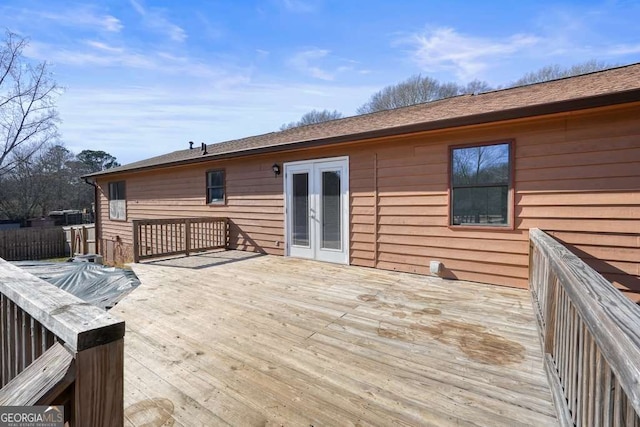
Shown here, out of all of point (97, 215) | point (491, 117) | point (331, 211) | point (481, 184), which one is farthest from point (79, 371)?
point (97, 215)

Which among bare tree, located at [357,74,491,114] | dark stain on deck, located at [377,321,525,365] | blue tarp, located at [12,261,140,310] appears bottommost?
dark stain on deck, located at [377,321,525,365]

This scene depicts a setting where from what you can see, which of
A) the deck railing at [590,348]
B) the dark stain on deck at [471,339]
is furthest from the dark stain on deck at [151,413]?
the deck railing at [590,348]

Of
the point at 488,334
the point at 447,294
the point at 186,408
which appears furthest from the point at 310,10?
the point at 186,408

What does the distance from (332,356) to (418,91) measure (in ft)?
50.8

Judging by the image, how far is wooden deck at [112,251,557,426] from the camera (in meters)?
1.66

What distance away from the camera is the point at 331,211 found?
18.4ft

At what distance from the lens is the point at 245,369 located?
207 cm

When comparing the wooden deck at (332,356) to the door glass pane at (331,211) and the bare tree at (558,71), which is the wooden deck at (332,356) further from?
the bare tree at (558,71)

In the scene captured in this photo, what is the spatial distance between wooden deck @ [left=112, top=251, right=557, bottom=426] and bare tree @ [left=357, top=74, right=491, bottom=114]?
42.3ft

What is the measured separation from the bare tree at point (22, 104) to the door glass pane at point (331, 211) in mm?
18741

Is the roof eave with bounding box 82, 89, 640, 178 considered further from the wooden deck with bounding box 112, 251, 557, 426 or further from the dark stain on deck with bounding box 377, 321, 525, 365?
the dark stain on deck with bounding box 377, 321, 525, 365

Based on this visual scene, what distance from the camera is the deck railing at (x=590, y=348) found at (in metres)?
0.76

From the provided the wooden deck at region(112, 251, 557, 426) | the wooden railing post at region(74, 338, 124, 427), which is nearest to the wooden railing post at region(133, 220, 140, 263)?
the wooden deck at region(112, 251, 557, 426)

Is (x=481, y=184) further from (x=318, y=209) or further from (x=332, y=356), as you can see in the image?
(x=332, y=356)
